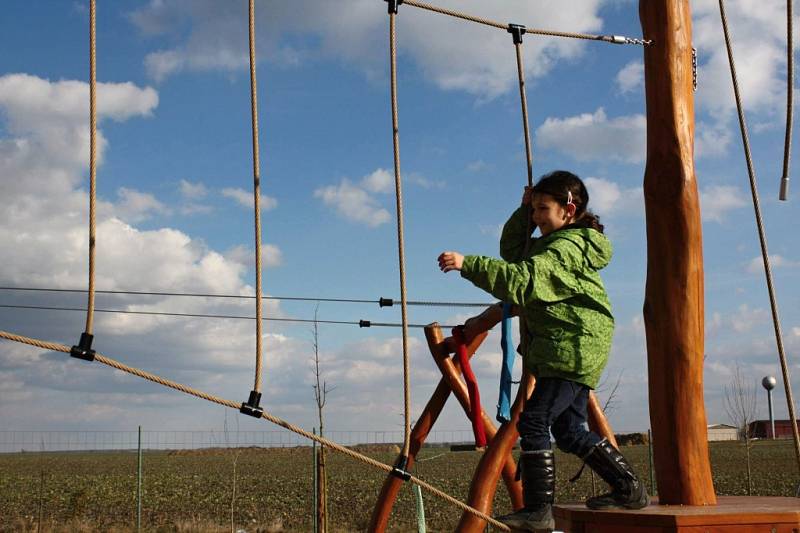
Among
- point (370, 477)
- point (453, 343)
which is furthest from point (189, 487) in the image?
point (453, 343)

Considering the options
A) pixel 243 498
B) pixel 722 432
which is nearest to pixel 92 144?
pixel 243 498

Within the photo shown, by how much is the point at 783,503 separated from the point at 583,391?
1.03 m

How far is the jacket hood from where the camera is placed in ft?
11.7

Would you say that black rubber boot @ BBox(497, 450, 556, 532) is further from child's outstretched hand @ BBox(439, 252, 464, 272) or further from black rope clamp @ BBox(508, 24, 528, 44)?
black rope clamp @ BBox(508, 24, 528, 44)

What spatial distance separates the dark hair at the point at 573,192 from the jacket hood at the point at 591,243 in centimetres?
11

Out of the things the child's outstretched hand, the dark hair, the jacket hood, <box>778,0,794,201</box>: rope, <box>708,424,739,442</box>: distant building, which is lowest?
<box>708,424,739,442</box>: distant building

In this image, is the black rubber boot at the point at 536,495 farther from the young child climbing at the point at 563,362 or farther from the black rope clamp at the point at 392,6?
the black rope clamp at the point at 392,6

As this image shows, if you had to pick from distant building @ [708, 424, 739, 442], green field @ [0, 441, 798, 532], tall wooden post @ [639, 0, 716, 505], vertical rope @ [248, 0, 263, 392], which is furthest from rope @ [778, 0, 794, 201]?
distant building @ [708, 424, 739, 442]

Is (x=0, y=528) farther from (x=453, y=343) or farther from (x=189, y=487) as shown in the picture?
(x=453, y=343)

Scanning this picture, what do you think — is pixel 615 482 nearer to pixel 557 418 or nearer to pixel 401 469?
pixel 557 418

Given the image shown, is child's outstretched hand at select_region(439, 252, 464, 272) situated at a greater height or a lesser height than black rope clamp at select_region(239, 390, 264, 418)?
greater

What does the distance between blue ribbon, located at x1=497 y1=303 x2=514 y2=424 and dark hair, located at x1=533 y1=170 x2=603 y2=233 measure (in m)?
1.17

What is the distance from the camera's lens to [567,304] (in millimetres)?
3504

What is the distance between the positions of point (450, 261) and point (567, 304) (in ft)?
2.22
